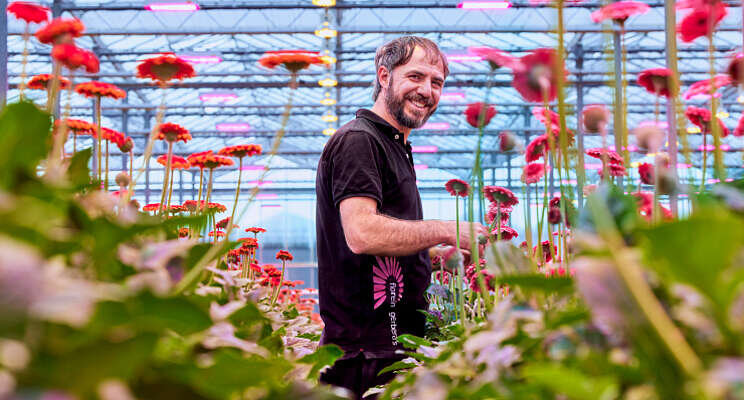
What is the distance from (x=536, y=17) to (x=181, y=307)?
867 cm

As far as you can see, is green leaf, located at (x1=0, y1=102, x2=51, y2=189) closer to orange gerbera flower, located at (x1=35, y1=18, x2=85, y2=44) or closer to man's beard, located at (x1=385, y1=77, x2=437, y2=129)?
orange gerbera flower, located at (x1=35, y1=18, x2=85, y2=44)

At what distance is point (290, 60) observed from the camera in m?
0.96

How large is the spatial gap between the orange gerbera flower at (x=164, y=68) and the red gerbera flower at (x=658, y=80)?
0.65m

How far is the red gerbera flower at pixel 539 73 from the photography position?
0.59m

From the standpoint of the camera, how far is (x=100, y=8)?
7.53 m

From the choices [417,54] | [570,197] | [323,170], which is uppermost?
[417,54]

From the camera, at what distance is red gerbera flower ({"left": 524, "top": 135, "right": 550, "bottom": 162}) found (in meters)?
1.01

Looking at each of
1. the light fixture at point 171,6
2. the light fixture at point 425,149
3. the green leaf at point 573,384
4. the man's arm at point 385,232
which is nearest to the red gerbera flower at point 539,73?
the green leaf at point 573,384

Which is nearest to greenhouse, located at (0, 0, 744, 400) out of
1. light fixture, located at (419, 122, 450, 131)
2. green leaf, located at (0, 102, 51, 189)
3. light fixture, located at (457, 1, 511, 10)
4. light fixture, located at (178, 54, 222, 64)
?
green leaf, located at (0, 102, 51, 189)

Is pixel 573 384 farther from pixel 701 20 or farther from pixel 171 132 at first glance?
pixel 171 132

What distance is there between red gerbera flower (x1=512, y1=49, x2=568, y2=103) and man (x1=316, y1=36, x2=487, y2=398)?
2.63 ft

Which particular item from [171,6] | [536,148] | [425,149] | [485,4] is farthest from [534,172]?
[425,149]

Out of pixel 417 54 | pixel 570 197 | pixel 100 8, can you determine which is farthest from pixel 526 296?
pixel 100 8

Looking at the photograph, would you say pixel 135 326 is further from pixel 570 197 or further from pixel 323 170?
pixel 323 170
